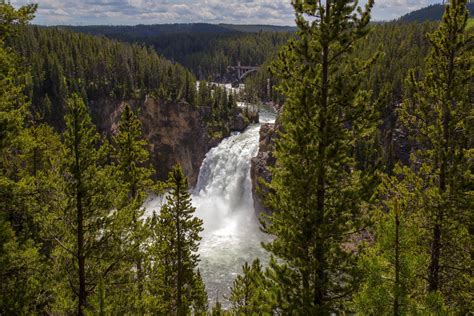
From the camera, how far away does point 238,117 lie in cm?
8544

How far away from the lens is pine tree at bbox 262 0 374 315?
1269cm

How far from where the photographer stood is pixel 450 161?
15805mm

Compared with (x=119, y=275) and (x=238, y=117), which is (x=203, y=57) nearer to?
(x=238, y=117)

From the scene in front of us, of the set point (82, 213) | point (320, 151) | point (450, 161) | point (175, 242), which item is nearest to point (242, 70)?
point (175, 242)

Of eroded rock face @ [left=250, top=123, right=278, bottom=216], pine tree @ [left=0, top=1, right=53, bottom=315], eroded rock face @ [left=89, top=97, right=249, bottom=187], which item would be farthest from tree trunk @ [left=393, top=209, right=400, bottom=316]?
eroded rock face @ [left=89, top=97, right=249, bottom=187]

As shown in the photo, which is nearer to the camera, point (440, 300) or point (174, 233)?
point (440, 300)

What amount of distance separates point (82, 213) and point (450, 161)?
14680 millimetres

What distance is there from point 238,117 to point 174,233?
62.5 m

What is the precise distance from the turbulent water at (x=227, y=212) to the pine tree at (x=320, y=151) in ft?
85.2

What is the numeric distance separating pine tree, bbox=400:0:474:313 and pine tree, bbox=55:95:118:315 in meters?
12.7

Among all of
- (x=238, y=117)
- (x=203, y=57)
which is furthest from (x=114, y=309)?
(x=203, y=57)

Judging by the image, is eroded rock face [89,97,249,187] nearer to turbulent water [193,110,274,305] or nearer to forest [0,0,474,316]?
turbulent water [193,110,274,305]

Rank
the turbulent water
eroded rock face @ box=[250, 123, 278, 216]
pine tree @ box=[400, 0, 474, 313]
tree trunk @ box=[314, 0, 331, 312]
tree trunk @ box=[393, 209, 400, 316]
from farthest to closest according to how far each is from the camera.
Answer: eroded rock face @ box=[250, 123, 278, 216] → the turbulent water → pine tree @ box=[400, 0, 474, 313] → tree trunk @ box=[314, 0, 331, 312] → tree trunk @ box=[393, 209, 400, 316]

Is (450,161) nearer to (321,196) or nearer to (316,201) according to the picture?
(321,196)
